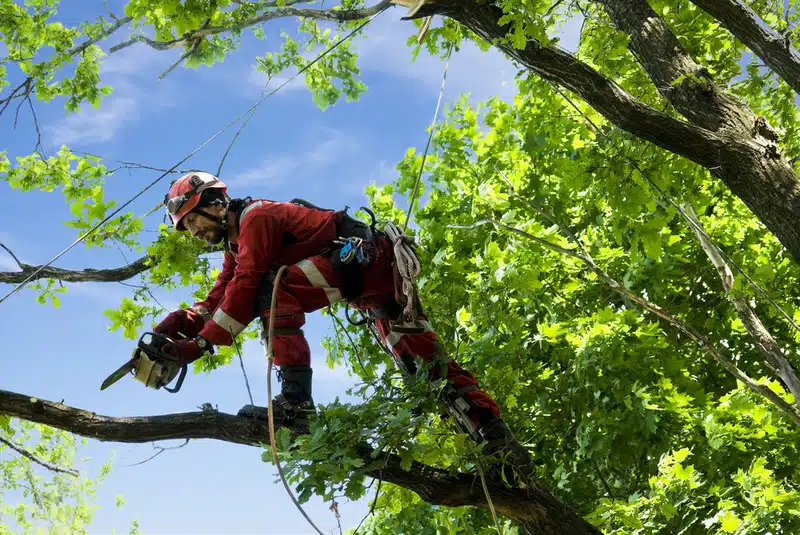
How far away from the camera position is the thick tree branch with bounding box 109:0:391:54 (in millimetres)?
5156

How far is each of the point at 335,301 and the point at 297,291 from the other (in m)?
0.28

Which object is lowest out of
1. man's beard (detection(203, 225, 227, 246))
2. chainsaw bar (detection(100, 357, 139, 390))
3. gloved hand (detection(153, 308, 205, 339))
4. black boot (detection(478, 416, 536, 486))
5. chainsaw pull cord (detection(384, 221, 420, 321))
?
black boot (detection(478, 416, 536, 486))

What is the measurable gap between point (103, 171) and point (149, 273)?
0.99m

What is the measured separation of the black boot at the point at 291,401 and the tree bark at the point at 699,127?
199 centimetres

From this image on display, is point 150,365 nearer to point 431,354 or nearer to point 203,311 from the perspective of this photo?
point 203,311

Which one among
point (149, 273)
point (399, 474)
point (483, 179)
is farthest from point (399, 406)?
point (483, 179)

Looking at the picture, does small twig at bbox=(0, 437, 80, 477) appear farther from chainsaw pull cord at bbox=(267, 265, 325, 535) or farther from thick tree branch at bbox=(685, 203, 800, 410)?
thick tree branch at bbox=(685, 203, 800, 410)

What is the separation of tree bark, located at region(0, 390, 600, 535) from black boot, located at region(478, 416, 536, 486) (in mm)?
66

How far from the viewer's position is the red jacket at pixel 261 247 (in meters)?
3.89

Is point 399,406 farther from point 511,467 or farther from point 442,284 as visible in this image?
point 442,284

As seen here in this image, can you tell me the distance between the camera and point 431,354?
438 cm

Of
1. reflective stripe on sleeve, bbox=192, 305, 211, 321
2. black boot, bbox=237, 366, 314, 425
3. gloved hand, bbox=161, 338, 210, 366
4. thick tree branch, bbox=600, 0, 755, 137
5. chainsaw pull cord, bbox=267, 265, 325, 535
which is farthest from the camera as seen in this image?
reflective stripe on sleeve, bbox=192, 305, 211, 321

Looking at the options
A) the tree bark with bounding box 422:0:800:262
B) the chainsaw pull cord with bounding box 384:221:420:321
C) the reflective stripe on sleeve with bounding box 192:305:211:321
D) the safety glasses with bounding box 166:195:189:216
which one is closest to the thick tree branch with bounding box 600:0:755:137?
the tree bark with bounding box 422:0:800:262

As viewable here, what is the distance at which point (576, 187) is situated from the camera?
4.80 metres
